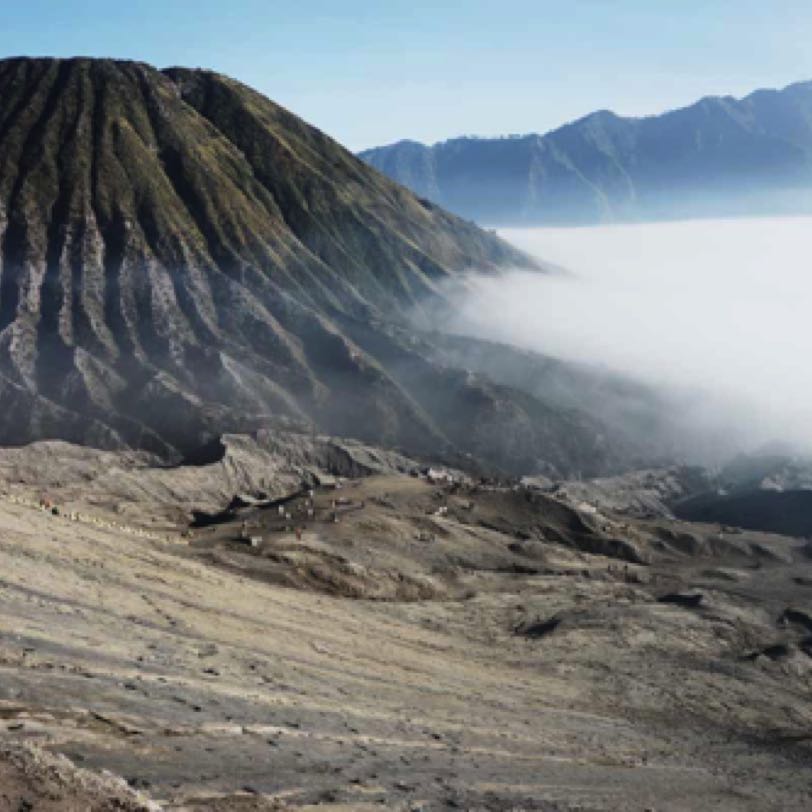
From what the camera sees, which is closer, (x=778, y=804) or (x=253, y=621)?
(x=778, y=804)

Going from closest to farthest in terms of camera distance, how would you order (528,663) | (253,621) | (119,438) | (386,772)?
(386,772), (253,621), (528,663), (119,438)

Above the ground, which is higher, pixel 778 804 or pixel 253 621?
pixel 253 621

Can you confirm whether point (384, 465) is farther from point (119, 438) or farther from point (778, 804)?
point (778, 804)

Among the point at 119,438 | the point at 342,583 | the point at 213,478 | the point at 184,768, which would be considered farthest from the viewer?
the point at 119,438

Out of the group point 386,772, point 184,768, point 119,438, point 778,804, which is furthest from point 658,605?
point 119,438

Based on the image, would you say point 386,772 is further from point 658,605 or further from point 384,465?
point 384,465

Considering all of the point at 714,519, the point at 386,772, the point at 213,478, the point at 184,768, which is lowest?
the point at 714,519
